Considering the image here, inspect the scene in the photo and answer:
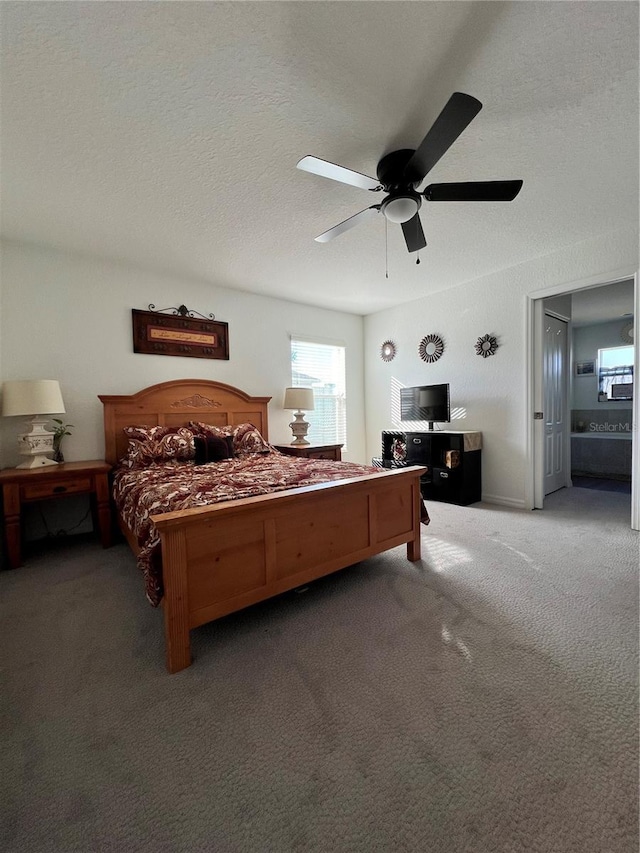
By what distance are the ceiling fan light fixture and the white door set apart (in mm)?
3124

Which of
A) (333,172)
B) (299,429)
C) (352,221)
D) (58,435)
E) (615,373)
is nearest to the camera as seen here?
(333,172)

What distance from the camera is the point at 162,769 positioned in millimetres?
1091

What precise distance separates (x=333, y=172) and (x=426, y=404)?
10.1ft

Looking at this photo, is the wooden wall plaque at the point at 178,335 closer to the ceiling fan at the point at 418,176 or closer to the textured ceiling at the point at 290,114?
the textured ceiling at the point at 290,114

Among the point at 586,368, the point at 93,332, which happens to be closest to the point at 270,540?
the point at 93,332

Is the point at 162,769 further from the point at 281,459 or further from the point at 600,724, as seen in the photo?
the point at 281,459

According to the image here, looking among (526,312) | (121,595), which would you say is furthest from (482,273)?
(121,595)

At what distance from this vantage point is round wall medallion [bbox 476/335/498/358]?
3998 millimetres

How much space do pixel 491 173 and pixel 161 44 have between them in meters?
1.95

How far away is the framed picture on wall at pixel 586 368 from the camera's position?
623 centimetres

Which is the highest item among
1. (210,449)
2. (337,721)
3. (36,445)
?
(36,445)

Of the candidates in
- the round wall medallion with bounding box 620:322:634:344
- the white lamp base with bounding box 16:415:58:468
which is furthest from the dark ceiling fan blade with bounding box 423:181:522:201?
the round wall medallion with bounding box 620:322:634:344

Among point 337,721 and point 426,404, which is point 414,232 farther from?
point 337,721

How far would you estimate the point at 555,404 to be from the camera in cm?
451
